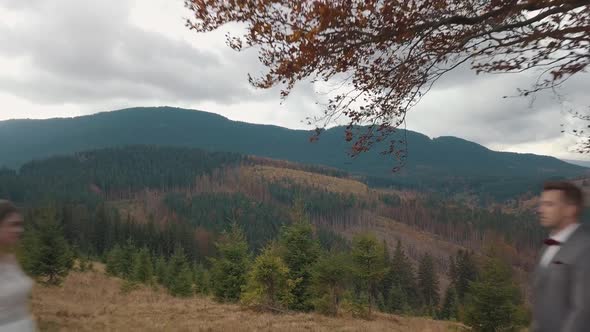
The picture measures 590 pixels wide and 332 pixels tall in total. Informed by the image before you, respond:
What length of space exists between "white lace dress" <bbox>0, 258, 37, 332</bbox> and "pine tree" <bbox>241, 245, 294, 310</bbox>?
15566mm

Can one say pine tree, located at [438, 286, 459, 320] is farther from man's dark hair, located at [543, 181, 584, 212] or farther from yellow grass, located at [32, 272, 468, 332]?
man's dark hair, located at [543, 181, 584, 212]

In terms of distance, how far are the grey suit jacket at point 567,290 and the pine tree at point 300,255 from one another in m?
18.3

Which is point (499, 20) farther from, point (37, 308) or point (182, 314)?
point (37, 308)

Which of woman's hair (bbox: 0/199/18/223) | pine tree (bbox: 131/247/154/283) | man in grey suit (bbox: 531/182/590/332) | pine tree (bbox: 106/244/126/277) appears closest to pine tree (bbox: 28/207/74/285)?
pine tree (bbox: 131/247/154/283)

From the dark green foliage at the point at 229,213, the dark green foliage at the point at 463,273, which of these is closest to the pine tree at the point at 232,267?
the dark green foliage at the point at 463,273

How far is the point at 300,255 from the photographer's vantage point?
21641 millimetres

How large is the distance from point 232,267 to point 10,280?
22.5 meters

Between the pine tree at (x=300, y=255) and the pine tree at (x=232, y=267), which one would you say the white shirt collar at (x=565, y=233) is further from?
the pine tree at (x=232, y=267)

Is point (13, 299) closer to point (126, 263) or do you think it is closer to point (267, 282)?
point (267, 282)

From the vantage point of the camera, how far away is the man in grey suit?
10.2 ft

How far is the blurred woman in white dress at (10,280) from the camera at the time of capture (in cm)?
401

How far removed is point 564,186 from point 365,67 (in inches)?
137

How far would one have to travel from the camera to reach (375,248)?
25.8 meters

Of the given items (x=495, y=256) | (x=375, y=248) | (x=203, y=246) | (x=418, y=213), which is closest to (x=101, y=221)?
(x=203, y=246)
